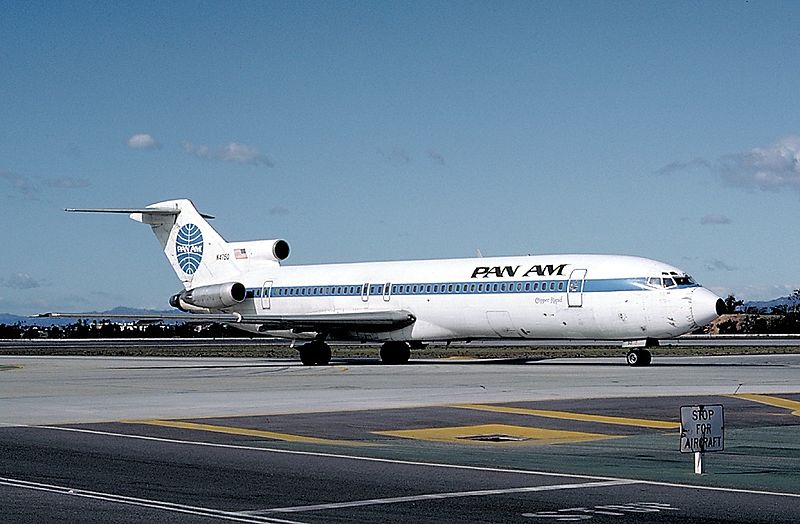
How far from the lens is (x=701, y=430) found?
42.2 ft

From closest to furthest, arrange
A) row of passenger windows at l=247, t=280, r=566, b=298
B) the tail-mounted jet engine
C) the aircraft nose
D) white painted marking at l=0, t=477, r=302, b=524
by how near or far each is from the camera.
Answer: white painted marking at l=0, t=477, r=302, b=524 < the aircraft nose < row of passenger windows at l=247, t=280, r=566, b=298 < the tail-mounted jet engine

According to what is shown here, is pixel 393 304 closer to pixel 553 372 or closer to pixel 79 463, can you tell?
pixel 553 372

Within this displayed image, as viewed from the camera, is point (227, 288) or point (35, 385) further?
point (227, 288)

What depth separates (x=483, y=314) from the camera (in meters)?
42.3

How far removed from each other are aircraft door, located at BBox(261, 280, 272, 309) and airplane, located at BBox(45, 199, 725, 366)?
51mm

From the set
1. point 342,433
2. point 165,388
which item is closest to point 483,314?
point 165,388

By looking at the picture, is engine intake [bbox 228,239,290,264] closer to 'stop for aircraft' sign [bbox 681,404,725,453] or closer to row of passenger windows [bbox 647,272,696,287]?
row of passenger windows [bbox 647,272,696,287]

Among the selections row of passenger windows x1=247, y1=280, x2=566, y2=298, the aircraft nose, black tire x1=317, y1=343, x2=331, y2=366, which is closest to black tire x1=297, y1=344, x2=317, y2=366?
black tire x1=317, y1=343, x2=331, y2=366

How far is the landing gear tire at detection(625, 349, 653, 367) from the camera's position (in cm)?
3984

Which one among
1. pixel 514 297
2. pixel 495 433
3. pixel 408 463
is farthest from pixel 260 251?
pixel 408 463

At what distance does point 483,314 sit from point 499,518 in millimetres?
31934

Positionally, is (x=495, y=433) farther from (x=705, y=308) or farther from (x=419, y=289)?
(x=419, y=289)

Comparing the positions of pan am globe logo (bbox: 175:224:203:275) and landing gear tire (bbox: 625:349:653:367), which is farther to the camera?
pan am globe logo (bbox: 175:224:203:275)

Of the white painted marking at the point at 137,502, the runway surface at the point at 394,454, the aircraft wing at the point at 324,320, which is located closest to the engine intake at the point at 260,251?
the aircraft wing at the point at 324,320
